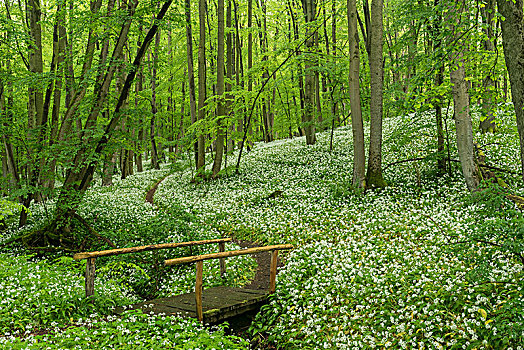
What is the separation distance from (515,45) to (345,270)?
4.90m

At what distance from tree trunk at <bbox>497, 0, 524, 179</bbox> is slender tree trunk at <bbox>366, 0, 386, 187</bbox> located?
23.8 ft

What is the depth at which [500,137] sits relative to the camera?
13.4 metres

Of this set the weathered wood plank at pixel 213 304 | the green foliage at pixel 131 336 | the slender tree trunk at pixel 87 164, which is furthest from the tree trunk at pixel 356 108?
the green foliage at pixel 131 336

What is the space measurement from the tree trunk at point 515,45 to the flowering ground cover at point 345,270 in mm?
1673

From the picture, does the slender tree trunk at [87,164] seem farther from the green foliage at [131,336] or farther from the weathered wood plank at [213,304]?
the green foliage at [131,336]

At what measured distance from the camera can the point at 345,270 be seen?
285 inches

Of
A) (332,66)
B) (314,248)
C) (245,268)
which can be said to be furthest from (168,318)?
(332,66)

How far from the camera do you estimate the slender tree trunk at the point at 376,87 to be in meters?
11.4

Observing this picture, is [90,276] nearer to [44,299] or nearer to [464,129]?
[44,299]

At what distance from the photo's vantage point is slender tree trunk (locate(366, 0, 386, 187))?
11438 mm

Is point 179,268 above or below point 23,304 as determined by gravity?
below

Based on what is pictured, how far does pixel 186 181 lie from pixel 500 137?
15.2m

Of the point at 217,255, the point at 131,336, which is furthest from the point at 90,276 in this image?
the point at 217,255

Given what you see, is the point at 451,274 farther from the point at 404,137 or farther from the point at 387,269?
the point at 404,137
